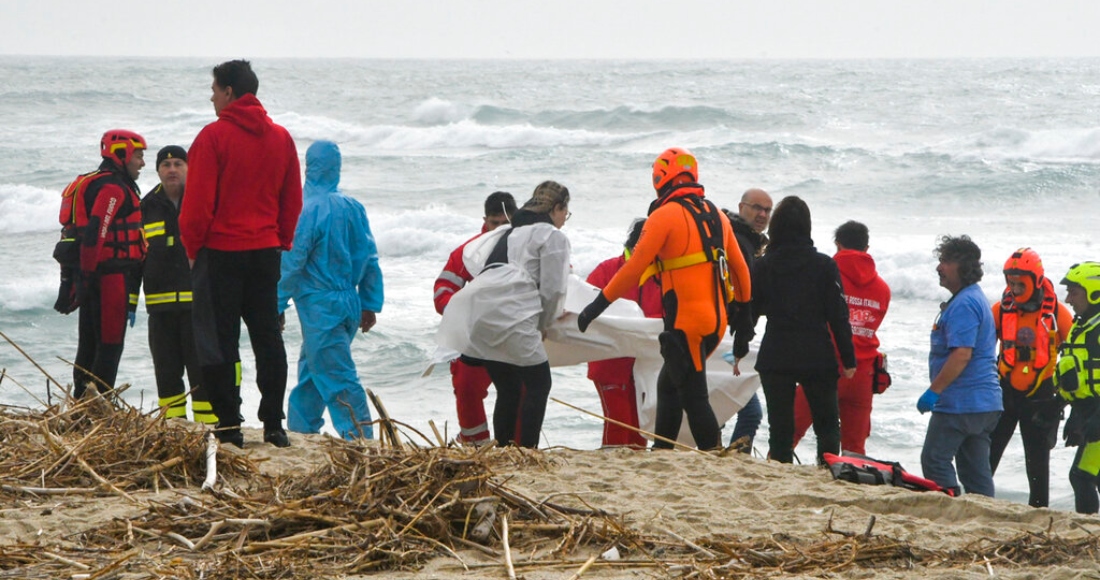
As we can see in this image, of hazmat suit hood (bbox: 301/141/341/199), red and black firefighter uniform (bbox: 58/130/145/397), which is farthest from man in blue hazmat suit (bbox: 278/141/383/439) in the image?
red and black firefighter uniform (bbox: 58/130/145/397)

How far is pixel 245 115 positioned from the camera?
557 cm

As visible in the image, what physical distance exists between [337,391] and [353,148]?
94.3 ft

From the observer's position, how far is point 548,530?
165 inches

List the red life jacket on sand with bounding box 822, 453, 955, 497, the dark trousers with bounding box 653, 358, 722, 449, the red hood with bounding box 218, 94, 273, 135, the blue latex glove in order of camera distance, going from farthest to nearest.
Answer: the blue latex glove < the dark trousers with bounding box 653, 358, 722, 449 < the red hood with bounding box 218, 94, 273, 135 < the red life jacket on sand with bounding box 822, 453, 955, 497

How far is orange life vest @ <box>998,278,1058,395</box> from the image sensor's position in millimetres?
6746

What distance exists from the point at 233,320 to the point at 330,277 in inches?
49.3

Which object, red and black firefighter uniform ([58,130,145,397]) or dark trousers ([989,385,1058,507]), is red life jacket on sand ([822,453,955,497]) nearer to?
dark trousers ([989,385,1058,507])

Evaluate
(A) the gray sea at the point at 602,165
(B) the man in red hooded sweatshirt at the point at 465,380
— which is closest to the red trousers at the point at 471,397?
(B) the man in red hooded sweatshirt at the point at 465,380

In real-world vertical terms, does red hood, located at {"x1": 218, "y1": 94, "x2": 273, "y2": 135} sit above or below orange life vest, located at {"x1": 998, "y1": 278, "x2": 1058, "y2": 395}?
above

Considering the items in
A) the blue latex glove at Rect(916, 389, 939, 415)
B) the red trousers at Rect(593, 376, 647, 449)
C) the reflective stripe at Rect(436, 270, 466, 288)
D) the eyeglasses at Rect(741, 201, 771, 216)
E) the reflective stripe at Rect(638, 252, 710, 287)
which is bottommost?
the red trousers at Rect(593, 376, 647, 449)

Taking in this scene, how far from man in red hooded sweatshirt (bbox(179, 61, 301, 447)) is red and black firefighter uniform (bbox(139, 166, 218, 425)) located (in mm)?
679

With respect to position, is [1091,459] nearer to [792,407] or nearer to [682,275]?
[792,407]

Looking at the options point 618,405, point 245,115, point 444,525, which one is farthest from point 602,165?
point 444,525

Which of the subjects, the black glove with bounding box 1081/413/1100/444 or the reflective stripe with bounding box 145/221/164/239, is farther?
the black glove with bounding box 1081/413/1100/444
